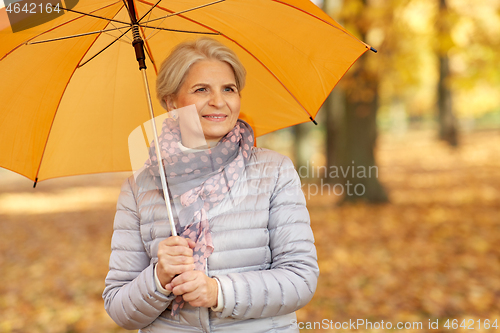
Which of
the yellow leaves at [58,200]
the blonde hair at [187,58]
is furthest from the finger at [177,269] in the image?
the yellow leaves at [58,200]

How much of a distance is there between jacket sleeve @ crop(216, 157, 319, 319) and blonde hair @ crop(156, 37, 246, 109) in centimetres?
59

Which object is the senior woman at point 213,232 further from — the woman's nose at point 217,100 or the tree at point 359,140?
the tree at point 359,140

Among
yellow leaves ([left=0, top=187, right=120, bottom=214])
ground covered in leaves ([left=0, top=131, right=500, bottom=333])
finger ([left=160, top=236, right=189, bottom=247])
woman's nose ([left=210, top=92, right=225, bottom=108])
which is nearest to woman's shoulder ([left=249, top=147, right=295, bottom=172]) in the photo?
woman's nose ([left=210, top=92, right=225, bottom=108])

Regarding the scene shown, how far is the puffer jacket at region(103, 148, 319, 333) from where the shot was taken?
1.79 m

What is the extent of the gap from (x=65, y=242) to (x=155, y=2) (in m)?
7.89

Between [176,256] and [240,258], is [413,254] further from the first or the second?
[176,256]

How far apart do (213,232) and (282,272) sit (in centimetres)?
34

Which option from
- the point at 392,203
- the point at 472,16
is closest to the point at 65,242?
the point at 392,203

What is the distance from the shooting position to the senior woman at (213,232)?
1771mm

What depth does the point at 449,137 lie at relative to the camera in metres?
20.2

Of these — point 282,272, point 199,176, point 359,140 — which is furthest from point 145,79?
point 359,140

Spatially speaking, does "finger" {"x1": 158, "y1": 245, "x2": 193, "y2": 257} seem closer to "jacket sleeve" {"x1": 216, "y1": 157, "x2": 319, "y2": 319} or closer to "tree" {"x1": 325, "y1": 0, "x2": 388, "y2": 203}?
"jacket sleeve" {"x1": 216, "y1": 157, "x2": 319, "y2": 319}

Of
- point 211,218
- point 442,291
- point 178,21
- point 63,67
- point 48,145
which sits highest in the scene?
point 178,21

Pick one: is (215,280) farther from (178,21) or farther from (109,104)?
(178,21)
